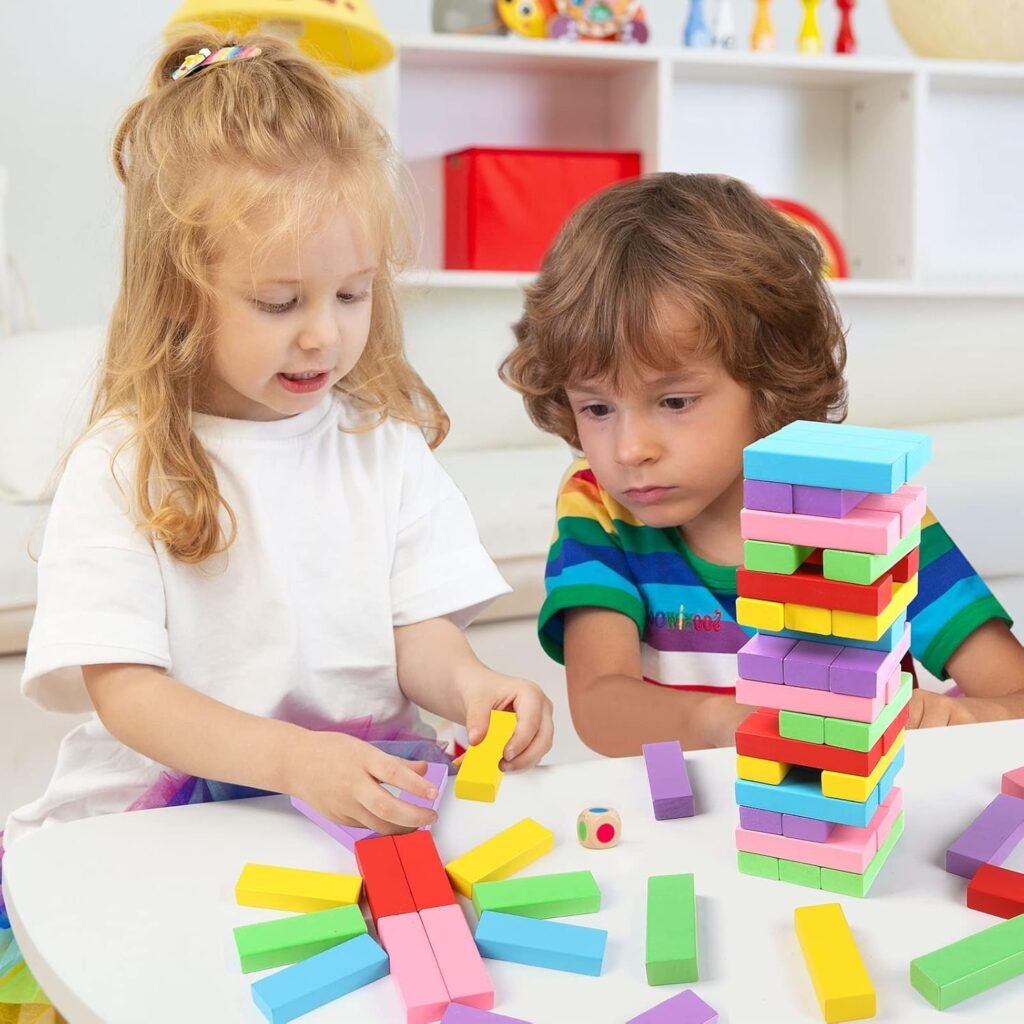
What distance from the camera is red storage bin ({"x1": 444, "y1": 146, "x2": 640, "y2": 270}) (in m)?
2.37

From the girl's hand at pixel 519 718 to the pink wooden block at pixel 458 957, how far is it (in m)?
0.17

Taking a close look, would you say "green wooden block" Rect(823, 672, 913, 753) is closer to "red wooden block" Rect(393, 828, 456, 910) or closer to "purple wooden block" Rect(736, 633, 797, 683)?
"purple wooden block" Rect(736, 633, 797, 683)

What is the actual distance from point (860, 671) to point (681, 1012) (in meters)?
0.17

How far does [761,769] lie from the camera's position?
0.64 m

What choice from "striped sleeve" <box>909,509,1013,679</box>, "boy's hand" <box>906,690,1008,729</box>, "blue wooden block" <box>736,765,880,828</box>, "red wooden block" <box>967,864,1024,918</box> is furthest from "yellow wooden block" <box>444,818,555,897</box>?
"striped sleeve" <box>909,509,1013,679</box>

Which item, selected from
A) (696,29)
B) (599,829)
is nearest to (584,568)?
(599,829)

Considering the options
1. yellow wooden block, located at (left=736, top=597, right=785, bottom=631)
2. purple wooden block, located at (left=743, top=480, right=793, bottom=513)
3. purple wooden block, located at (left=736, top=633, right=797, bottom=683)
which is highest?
purple wooden block, located at (left=743, top=480, right=793, bottom=513)

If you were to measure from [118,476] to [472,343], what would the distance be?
1.62 meters

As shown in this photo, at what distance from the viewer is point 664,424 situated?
40.9 inches

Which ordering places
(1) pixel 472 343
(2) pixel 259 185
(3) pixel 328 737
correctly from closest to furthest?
(3) pixel 328 737, (2) pixel 259 185, (1) pixel 472 343

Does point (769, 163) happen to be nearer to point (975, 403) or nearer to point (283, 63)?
point (975, 403)

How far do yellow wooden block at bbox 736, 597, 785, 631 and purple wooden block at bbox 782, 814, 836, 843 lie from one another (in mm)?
100

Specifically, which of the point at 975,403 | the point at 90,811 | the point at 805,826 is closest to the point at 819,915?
the point at 805,826

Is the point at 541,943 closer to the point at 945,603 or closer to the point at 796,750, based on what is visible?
the point at 796,750
